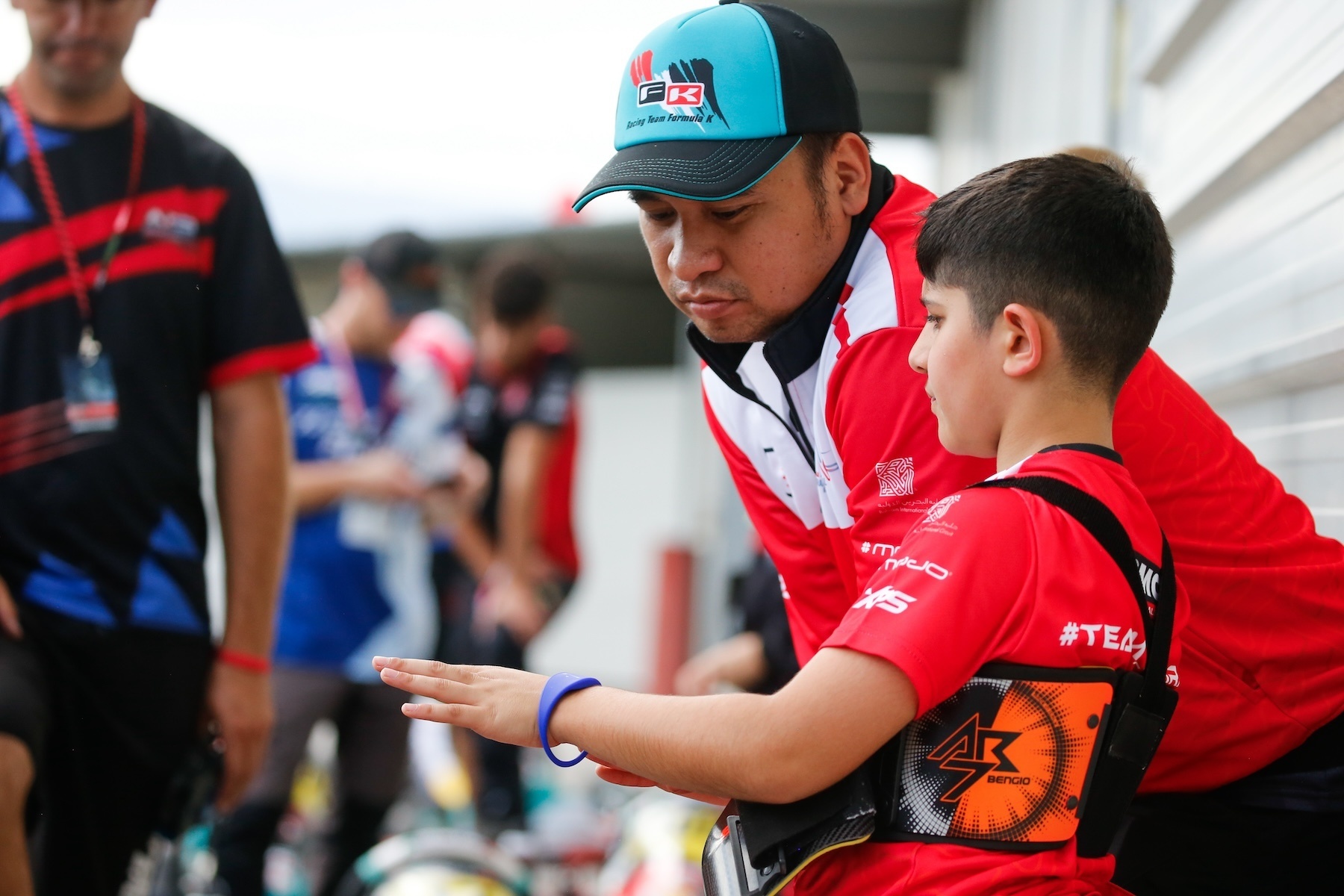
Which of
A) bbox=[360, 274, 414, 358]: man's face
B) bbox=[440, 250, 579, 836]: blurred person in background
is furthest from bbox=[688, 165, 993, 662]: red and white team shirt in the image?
bbox=[440, 250, 579, 836]: blurred person in background

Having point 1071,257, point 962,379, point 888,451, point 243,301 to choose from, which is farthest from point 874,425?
point 243,301

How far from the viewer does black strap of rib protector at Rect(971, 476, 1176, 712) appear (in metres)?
1.41

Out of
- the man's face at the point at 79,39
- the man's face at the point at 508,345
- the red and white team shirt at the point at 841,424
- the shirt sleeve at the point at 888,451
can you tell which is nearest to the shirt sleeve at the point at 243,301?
the man's face at the point at 79,39

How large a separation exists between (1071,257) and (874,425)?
0.33 metres

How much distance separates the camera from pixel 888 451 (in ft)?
5.53

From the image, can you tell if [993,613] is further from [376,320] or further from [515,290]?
[515,290]

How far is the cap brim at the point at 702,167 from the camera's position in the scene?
5.90ft

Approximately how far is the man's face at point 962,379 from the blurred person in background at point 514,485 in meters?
4.69

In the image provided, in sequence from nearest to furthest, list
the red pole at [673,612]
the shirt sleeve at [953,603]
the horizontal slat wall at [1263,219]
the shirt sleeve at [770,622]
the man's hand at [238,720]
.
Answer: the shirt sleeve at [953,603]
the horizontal slat wall at [1263,219]
the man's hand at [238,720]
the shirt sleeve at [770,622]
the red pole at [673,612]

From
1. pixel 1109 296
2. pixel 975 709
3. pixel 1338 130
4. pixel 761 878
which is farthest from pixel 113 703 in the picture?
pixel 1338 130

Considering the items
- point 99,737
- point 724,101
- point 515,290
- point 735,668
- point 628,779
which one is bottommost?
point 735,668

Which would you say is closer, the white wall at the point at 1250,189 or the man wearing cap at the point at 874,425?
the man wearing cap at the point at 874,425

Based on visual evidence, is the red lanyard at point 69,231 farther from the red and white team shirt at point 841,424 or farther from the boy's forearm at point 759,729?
the boy's forearm at point 759,729

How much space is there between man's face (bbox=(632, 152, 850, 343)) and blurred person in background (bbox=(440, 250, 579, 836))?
435 cm
